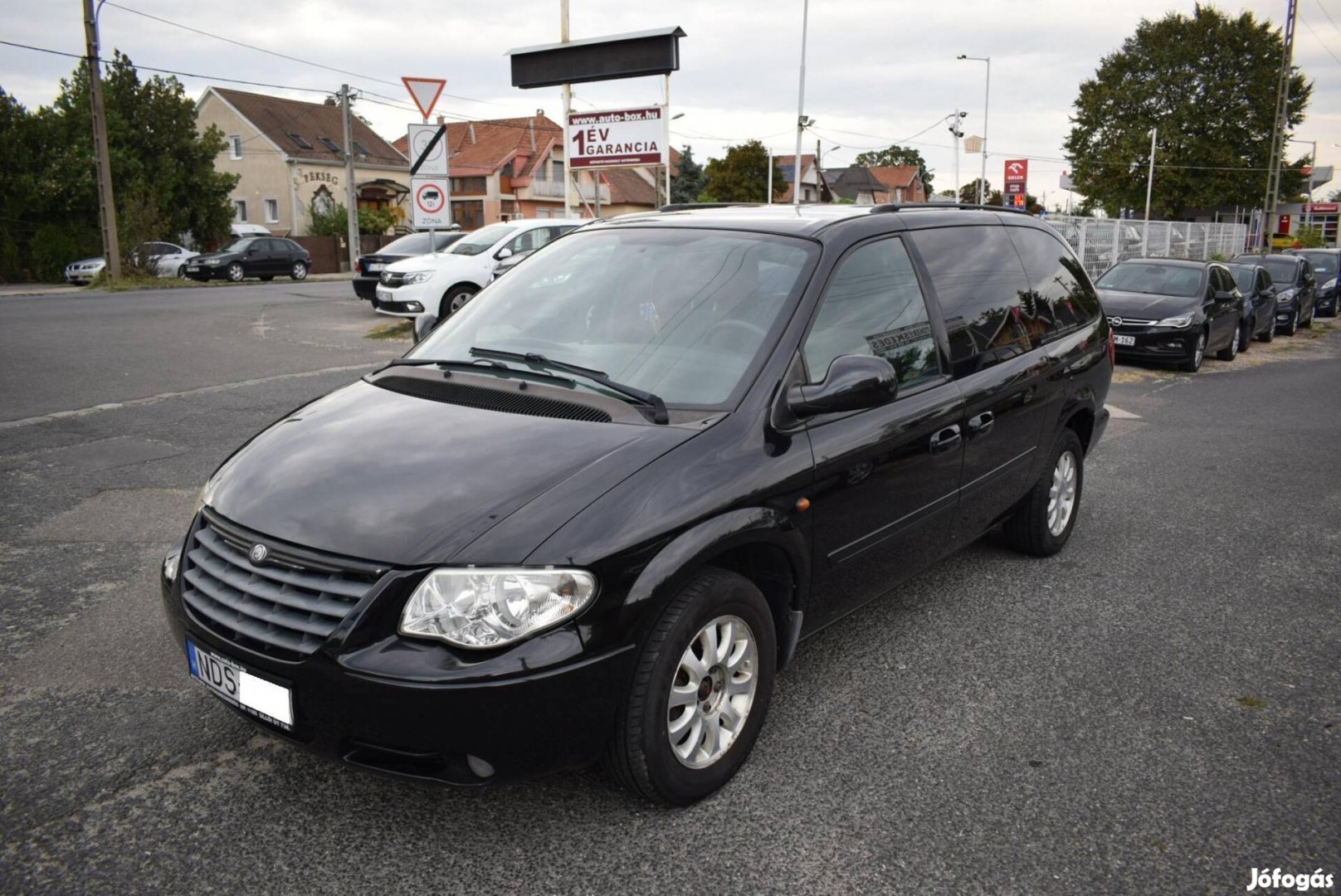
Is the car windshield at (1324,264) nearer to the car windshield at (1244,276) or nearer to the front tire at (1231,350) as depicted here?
the car windshield at (1244,276)

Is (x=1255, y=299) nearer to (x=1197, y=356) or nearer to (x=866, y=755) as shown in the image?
(x=1197, y=356)

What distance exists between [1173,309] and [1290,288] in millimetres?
8889

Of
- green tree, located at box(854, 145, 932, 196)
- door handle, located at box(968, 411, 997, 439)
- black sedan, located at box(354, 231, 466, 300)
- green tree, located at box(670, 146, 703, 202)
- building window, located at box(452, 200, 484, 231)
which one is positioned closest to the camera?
door handle, located at box(968, 411, 997, 439)

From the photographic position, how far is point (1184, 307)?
1434cm

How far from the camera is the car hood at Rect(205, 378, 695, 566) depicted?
264 cm

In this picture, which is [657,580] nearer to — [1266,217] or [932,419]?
[932,419]

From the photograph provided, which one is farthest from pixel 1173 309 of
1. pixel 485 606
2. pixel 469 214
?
pixel 469 214

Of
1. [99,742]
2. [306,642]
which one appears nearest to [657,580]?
[306,642]

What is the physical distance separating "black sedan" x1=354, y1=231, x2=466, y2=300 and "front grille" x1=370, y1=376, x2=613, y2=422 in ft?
53.0

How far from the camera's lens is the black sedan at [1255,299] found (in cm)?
1723

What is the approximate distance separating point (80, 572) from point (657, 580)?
3588mm

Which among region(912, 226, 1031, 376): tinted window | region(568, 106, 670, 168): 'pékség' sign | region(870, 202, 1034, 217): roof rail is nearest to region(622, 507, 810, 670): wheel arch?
region(912, 226, 1031, 376): tinted window

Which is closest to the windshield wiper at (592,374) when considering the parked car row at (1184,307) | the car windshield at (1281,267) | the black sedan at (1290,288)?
the parked car row at (1184,307)

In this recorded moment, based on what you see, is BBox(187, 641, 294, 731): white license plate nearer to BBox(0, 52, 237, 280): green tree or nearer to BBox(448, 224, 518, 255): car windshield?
BBox(448, 224, 518, 255): car windshield
